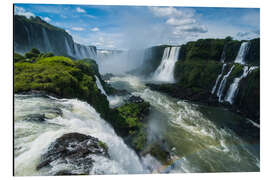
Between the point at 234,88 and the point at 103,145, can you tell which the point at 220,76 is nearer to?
the point at 234,88

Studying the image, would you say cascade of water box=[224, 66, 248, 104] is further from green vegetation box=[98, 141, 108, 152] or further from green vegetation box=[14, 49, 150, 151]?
green vegetation box=[98, 141, 108, 152]

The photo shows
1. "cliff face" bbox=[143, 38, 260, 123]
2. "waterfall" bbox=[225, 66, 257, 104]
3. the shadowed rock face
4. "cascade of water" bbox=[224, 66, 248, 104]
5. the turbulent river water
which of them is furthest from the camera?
"cascade of water" bbox=[224, 66, 248, 104]

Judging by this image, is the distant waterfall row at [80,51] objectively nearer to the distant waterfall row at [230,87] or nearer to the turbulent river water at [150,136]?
the turbulent river water at [150,136]

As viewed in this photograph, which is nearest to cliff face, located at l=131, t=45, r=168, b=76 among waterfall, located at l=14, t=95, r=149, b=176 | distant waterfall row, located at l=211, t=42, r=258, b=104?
distant waterfall row, located at l=211, t=42, r=258, b=104

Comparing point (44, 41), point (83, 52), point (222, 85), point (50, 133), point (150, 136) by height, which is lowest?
point (150, 136)

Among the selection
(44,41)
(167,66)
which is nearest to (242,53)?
(167,66)

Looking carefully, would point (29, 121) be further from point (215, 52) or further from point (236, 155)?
point (215, 52)
